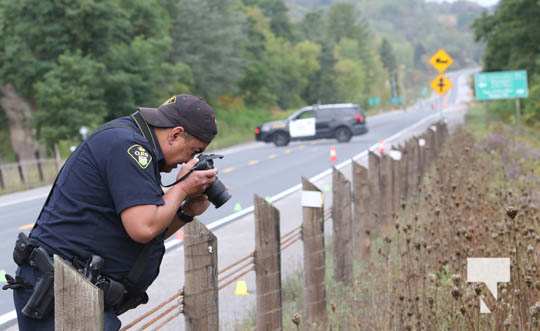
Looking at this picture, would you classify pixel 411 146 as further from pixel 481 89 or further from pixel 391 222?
pixel 481 89

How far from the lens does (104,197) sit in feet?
11.6

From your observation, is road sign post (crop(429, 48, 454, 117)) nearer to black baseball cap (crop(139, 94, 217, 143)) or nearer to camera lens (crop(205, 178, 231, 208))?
camera lens (crop(205, 178, 231, 208))

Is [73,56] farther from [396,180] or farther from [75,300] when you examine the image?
[75,300]

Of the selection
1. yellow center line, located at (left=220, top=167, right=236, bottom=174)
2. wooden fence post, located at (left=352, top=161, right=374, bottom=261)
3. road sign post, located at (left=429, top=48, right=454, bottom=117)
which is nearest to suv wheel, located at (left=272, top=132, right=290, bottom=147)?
road sign post, located at (left=429, top=48, right=454, bottom=117)

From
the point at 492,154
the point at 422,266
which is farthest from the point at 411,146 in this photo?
the point at 422,266

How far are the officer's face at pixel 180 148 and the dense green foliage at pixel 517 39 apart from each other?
103ft

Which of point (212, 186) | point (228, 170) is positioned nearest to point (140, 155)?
point (212, 186)

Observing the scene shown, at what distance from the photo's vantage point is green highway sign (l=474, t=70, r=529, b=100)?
31.9 meters

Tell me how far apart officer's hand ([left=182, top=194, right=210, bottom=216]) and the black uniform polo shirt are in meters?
0.40

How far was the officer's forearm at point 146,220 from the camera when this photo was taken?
3443mm

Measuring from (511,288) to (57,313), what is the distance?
8.22 ft

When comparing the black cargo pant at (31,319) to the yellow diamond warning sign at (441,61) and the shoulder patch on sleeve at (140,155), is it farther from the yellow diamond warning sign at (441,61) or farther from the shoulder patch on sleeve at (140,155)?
the yellow diamond warning sign at (441,61)

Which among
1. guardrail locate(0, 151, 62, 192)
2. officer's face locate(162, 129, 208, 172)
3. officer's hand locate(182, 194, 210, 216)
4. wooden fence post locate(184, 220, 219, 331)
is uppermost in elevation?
officer's face locate(162, 129, 208, 172)

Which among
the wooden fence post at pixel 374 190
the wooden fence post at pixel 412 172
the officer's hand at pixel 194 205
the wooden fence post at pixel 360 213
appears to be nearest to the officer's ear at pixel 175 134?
the officer's hand at pixel 194 205
